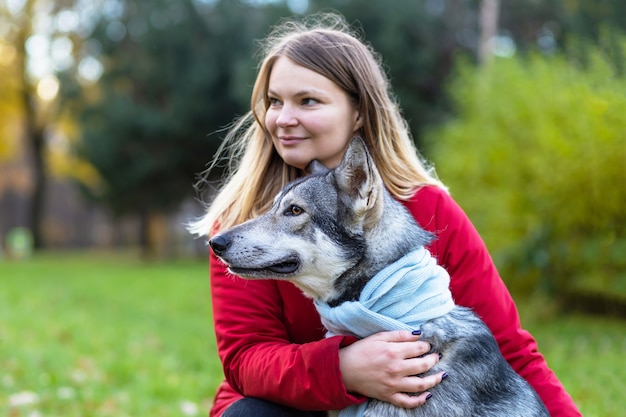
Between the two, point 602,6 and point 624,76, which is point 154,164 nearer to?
point 602,6

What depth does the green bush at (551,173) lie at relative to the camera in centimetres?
820

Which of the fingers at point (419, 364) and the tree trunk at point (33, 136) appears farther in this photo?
the tree trunk at point (33, 136)

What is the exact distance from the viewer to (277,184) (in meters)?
3.64

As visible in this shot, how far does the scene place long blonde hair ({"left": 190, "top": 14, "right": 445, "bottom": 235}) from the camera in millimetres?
3369

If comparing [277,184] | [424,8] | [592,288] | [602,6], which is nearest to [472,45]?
[424,8]

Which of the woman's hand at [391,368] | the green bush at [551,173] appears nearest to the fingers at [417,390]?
the woman's hand at [391,368]

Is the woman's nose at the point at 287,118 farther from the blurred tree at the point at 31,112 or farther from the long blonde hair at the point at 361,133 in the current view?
the blurred tree at the point at 31,112

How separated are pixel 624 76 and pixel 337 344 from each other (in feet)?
21.1

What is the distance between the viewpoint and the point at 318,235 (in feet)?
9.75

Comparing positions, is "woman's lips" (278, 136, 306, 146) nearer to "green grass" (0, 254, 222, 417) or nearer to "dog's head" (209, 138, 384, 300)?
"dog's head" (209, 138, 384, 300)

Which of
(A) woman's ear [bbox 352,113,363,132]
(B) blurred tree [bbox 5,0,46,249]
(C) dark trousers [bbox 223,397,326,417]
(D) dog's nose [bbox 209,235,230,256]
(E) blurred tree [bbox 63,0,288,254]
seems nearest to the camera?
(D) dog's nose [bbox 209,235,230,256]

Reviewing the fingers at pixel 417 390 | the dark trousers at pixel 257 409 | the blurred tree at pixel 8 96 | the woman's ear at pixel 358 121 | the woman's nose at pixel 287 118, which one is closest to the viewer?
the fingers at pixel 417 390

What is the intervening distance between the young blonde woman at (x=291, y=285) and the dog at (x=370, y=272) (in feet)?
0.29

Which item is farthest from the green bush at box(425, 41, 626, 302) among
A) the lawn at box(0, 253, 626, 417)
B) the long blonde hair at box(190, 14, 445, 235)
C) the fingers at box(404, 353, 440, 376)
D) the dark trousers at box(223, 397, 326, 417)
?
the dark trousers at box(223, 397, 326, 417)
